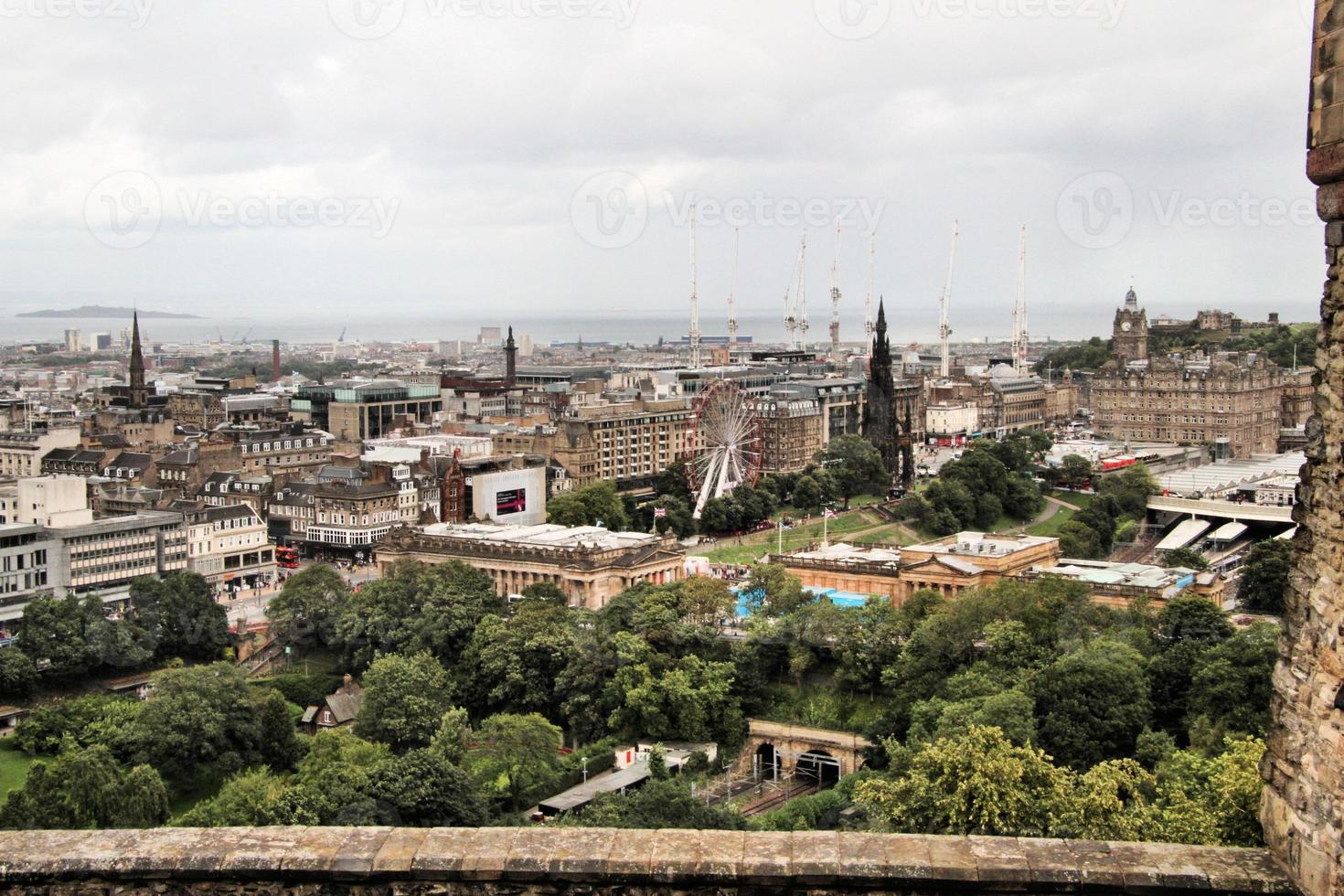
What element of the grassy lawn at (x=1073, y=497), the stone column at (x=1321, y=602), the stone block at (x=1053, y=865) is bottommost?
the grassy lawn at (x=1073, y=497)

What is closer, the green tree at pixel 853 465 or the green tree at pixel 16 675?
the green tree at pixel 16 675

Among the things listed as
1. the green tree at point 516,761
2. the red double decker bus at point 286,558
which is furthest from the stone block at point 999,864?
the red double decker bus at point 286,558

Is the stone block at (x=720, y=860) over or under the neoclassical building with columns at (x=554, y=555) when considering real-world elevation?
over

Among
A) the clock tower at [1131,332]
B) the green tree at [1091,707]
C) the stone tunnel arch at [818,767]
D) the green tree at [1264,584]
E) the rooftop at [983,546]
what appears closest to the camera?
the green tree at [1091,707]

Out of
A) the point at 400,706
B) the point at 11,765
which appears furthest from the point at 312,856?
the point at 11,765

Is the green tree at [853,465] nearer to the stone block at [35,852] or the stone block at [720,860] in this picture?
the stone block at [720,860]

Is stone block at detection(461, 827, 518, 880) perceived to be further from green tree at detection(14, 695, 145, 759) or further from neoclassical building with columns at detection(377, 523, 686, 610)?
neoclassical building with columns at detection(377, 523, 686, 610)

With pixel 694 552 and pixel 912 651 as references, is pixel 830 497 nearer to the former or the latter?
pixel 694 552
